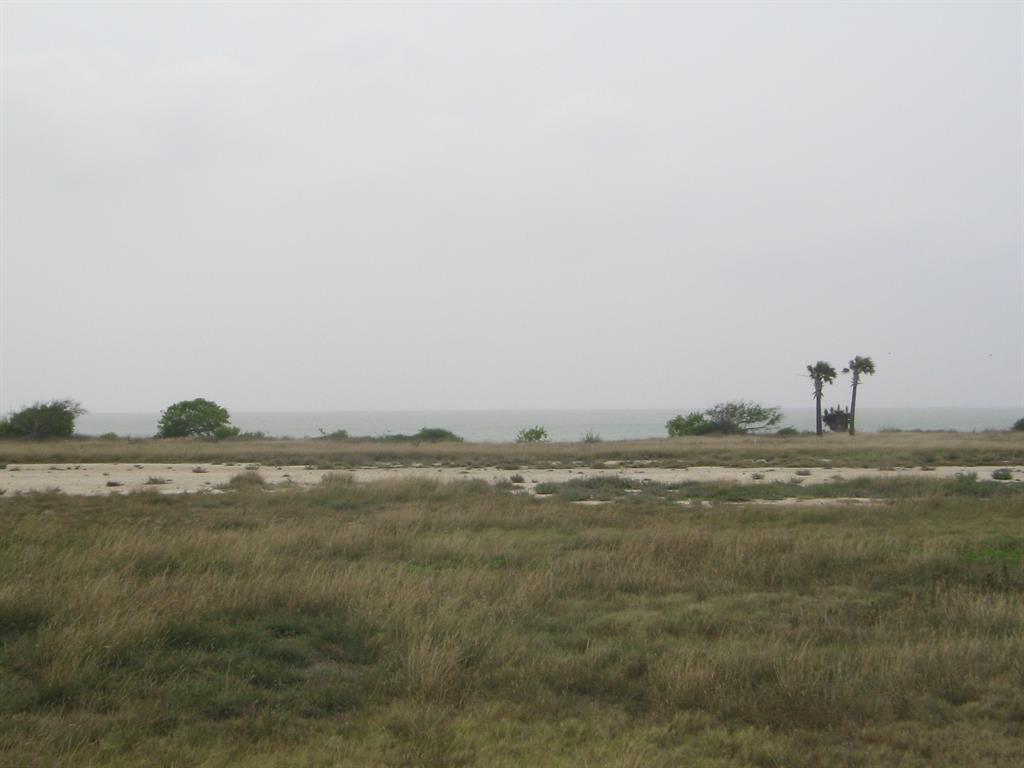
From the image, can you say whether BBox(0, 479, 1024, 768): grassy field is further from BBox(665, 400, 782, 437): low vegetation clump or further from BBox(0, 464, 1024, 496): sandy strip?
BBox(665, 400, 782, 437): low vegetation clump

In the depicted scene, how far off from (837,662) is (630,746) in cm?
251

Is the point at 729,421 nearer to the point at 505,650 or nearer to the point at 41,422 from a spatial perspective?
the point at 41,422

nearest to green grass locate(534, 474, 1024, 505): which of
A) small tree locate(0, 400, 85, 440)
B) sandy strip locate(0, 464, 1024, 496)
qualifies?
sandy strip locate(0, 464, 1024, 496)

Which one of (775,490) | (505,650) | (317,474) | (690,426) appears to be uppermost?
Result: (690,426)

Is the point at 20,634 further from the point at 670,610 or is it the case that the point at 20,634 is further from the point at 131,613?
the point at 670,610

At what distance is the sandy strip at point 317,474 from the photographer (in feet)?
95.3

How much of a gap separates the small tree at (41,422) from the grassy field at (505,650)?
199ft

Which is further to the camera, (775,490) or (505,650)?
(775,490)

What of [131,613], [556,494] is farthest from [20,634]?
[556,494]

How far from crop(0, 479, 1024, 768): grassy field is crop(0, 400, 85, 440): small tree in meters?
60.7

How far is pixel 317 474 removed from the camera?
3572 cm

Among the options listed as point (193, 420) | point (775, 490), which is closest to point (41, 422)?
point (193, 420)

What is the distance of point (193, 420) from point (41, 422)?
14.2 m

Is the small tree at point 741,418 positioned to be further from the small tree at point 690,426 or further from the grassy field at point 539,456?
the grassy field at point 539,456
